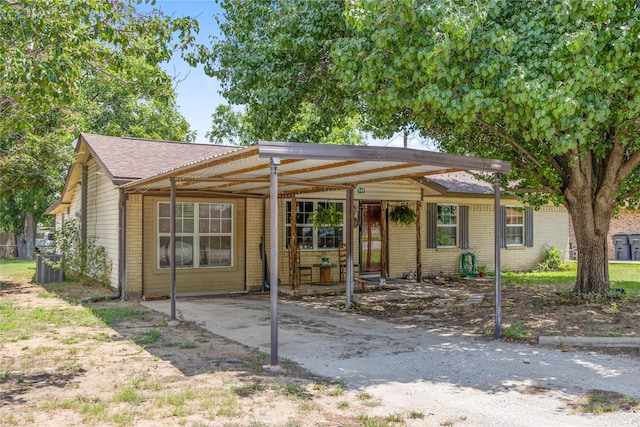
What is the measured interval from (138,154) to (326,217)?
5.10m

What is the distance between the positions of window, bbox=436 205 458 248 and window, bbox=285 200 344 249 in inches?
147

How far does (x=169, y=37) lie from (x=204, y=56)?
3.94 metres

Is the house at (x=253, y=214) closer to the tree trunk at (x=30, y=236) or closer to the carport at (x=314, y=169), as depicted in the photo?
the carport at (x=314, y=169)

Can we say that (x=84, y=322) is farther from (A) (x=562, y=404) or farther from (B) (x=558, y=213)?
(B) (x=558, y=213)

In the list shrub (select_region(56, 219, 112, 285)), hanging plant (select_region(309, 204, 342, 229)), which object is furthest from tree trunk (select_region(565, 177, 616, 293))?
shrub (select_region(56, 219, 112, 285))

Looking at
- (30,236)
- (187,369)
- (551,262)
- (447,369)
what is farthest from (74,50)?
(30,236)

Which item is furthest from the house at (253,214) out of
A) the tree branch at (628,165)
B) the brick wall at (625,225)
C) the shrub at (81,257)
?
the brick wall at (625,225)

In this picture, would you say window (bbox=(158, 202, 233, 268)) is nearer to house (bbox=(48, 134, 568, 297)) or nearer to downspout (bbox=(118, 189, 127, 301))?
house (bbox=(48, 134, 568, 297))

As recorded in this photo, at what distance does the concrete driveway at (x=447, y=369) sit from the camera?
204 inches

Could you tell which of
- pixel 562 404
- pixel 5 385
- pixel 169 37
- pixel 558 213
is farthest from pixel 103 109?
pixel 562 404

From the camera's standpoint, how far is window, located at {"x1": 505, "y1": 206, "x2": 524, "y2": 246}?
1955 centimetres

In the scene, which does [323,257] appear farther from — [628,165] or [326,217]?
[628,165]

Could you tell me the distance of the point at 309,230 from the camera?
15.4m

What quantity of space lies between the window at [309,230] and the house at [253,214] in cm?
3
